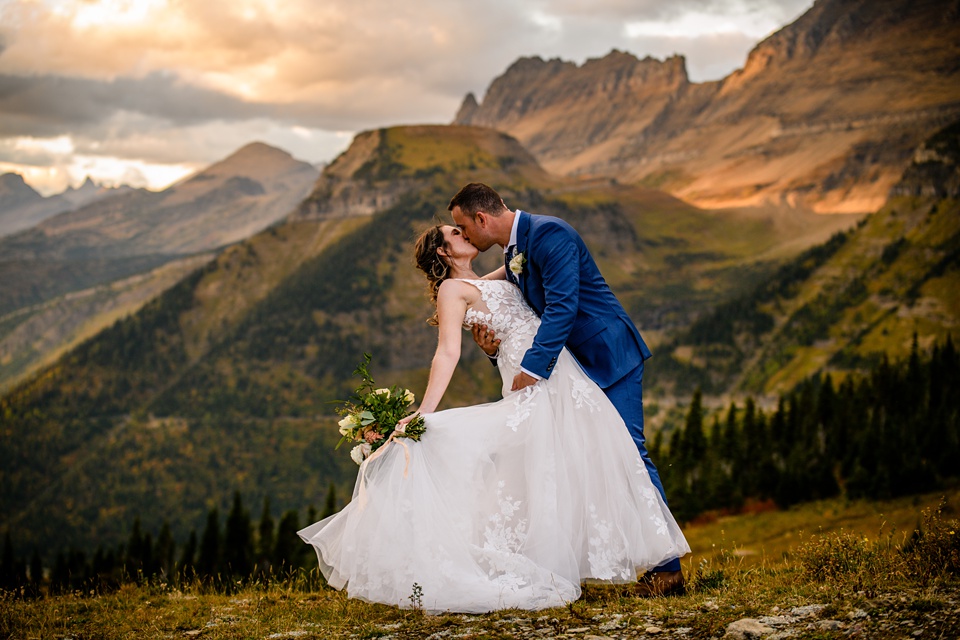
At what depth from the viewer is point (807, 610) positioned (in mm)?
8023

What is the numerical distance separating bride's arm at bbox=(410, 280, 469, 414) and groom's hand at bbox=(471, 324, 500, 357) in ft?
0.69

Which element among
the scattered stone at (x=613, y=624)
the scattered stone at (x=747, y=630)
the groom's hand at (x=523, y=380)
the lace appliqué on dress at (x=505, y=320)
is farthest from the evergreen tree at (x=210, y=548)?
the scattered stone at (x=747, y=630)

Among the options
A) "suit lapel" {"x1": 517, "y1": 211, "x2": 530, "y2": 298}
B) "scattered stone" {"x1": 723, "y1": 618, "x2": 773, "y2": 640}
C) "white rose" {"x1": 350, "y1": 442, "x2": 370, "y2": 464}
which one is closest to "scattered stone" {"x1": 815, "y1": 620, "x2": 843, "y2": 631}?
"scattered stone" {"x1": 723, "y1": 618, "x2": 773, "y2": 640}

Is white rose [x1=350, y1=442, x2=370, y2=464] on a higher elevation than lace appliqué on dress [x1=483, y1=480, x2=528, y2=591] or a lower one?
higher

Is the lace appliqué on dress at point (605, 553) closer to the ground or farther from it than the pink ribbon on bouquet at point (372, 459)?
closer to the ground

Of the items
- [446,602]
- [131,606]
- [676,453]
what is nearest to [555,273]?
[446,602]

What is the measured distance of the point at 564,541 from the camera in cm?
929

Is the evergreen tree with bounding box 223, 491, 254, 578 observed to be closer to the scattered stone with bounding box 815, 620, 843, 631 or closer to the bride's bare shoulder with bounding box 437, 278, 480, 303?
the bride's bare shoulder with bounding box 437, 278, 480, 303

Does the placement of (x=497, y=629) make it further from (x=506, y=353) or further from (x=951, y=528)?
(x=951, y=528)

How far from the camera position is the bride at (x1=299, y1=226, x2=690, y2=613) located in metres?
9.21

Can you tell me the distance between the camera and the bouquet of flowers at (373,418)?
9711 mm

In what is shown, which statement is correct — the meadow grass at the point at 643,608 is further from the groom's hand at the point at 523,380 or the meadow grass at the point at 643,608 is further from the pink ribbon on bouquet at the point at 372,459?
the groom's hand at the point at 523,380

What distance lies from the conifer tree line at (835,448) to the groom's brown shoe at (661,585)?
2608 inches

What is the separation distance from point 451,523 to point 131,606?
16.8ft
